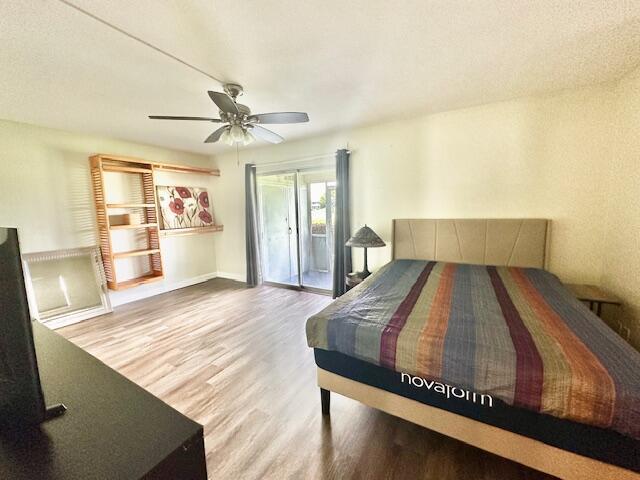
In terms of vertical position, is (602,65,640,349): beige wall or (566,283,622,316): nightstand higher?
(602,65,640,349): beige wall

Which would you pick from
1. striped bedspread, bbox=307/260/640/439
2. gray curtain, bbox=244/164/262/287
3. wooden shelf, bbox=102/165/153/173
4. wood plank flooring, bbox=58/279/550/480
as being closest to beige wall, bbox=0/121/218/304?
wooden shelf, bbox=102/165/153/173

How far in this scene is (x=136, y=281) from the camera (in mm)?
3900

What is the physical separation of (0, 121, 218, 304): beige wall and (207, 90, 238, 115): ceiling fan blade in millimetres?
2846

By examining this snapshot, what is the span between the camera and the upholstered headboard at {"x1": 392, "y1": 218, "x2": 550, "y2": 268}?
8.91 feet

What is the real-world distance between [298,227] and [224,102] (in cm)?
272

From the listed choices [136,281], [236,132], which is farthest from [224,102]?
[136,281]

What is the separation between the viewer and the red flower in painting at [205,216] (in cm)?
488

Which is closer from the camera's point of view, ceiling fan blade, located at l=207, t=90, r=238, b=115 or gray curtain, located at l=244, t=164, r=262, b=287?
ceiling fan blade, located at l=207, t=90, r=238, b=115

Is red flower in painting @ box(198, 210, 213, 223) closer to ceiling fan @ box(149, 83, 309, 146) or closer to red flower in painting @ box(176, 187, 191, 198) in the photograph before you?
red flower in painting @ box(176, 187, 191, 198)

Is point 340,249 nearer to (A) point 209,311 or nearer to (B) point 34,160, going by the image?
(A) point 209,311

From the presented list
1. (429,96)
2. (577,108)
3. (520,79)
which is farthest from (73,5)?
(577,108)

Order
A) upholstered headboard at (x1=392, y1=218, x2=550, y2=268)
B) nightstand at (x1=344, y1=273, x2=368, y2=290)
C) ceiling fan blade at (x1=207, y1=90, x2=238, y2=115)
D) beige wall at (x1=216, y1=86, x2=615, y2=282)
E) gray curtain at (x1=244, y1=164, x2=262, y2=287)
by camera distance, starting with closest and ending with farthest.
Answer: ceiling fan blade at (x1=207, y1=90, x2=238, y2=115)
beige wall at (x1=216, y1=86, x2=615, y2=282)
upholstered headboard at (x1=392, y1=218, x2=550, y2=268)
nightstand at (x1=344, y1=273, x2=368, y2=290)
gray curtain at (x1=244, y1=164, x2=262, y2=287)

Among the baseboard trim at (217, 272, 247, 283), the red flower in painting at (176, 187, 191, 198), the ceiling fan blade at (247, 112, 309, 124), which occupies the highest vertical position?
the ceiling fan blade at (247, 112, 309, 124)

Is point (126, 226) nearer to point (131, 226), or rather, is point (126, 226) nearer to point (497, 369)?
point (131, 226)
